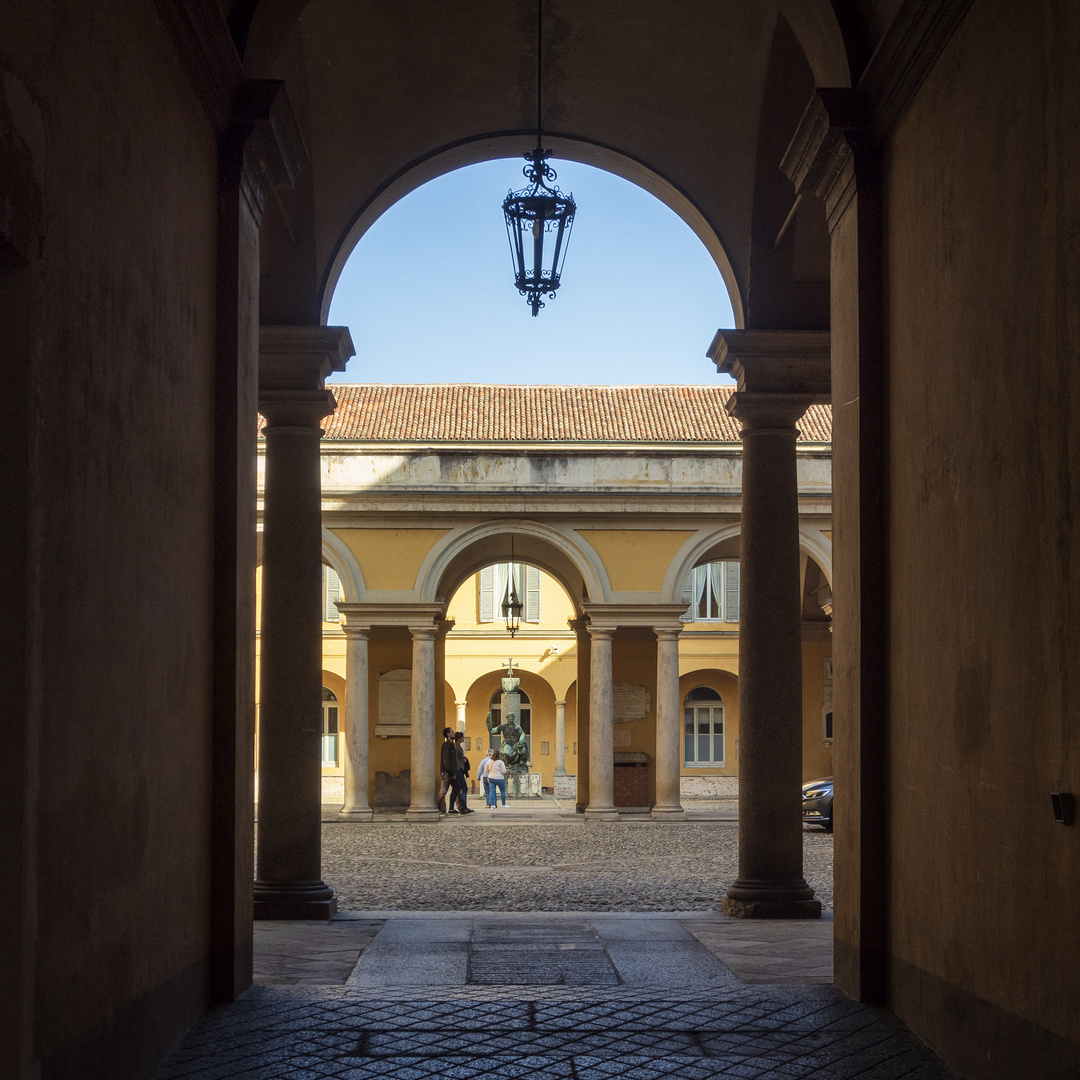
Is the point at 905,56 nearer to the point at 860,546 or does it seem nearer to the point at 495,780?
the point at 860,546

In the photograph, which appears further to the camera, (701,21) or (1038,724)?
(701,21)

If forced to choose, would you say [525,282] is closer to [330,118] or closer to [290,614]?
[330,118]

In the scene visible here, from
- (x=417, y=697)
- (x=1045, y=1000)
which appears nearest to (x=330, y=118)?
(x=1045, y=1000)

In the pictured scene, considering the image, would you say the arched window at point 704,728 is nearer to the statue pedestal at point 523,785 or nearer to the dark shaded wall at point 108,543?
the statue pedestal at point 523,785

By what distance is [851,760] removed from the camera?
216 inches

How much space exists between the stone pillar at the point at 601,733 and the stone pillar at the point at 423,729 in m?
2.54

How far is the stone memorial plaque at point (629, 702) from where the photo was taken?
25.3 metres

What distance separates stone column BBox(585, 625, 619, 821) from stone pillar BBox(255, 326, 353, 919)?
12755mm

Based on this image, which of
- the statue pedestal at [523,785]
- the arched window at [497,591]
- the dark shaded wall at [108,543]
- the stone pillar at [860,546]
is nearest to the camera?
the dark shaded wall at [108,543]

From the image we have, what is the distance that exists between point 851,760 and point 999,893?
1.53m

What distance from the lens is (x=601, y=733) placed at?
21297 millimetres

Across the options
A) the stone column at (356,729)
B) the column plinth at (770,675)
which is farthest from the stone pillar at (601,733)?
the column plinth at (770,675)

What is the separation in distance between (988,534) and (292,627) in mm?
5504

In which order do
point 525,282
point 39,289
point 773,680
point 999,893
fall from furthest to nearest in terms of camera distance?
1. point 773,680
2. point 525,282
3. point 999,893
4. point 39,289
